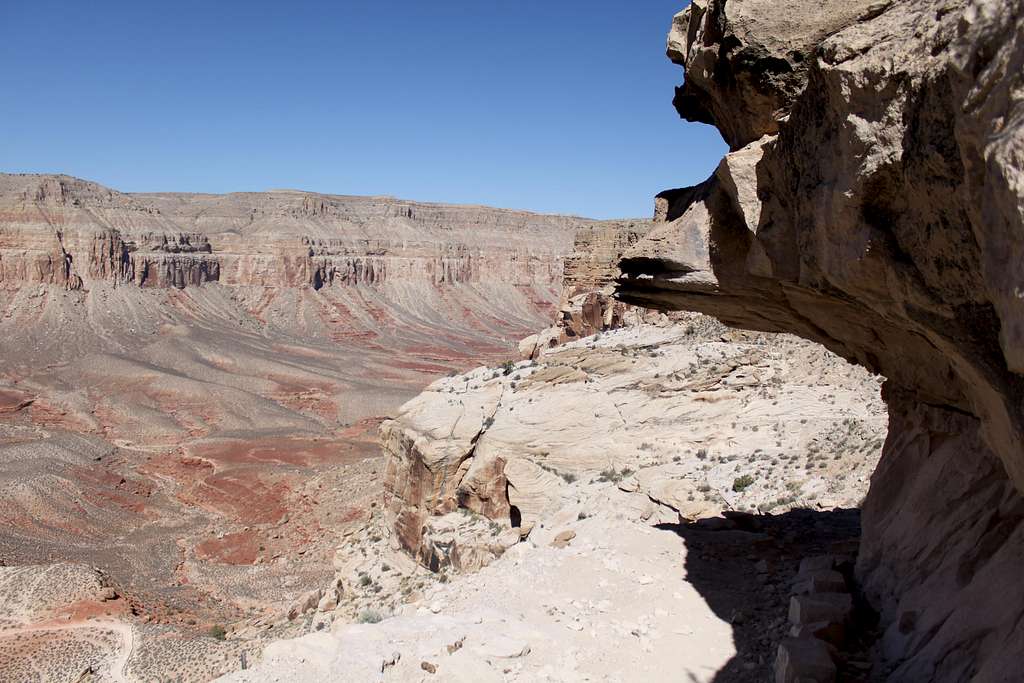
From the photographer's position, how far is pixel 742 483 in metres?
13.6

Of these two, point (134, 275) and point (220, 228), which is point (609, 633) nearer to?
point (134, 275)

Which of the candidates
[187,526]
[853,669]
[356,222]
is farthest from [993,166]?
[356,222]

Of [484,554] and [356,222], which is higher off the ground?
[356,222]

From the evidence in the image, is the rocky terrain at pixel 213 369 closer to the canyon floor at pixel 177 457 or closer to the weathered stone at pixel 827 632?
the canyon floor at pixel 177 457

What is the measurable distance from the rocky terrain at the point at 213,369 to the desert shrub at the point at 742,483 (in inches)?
403

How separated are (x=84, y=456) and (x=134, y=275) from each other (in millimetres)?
49783

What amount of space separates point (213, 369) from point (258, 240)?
37386 mm

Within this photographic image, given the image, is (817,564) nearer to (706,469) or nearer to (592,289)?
(706,469)

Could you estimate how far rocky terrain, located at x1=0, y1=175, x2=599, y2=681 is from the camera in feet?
82.5

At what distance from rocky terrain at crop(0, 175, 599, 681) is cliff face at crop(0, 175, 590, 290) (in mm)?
296

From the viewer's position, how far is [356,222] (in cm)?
11656

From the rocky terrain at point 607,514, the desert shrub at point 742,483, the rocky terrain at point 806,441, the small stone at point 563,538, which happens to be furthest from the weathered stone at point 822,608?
the desert shrub at point 742,483

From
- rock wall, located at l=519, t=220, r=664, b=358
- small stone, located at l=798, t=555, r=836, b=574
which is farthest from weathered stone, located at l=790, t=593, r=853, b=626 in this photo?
rock wall, located at l=519, t=220, r=664, b=358

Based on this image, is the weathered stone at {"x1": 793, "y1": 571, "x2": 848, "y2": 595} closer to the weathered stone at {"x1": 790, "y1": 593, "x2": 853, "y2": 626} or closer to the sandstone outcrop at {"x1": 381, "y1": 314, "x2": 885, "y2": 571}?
the weathered stone at {"x1": 790, "y1": 593, "x2": 853, "y2": 626}
